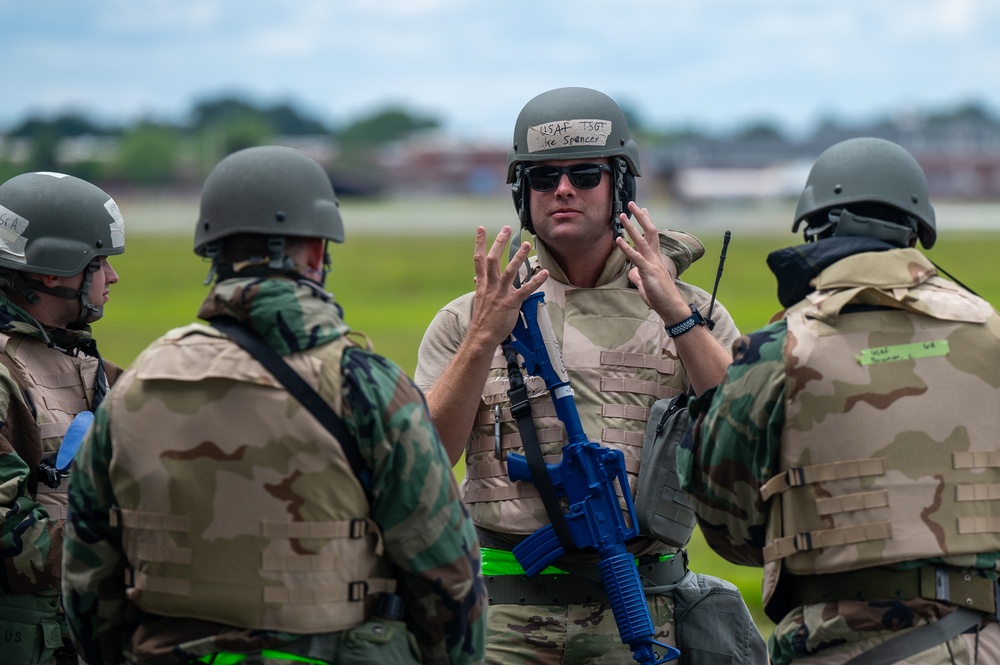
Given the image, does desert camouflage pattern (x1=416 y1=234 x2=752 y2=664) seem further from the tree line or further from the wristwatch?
the tree line

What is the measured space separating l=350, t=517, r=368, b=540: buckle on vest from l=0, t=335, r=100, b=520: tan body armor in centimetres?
168

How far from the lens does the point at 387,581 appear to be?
369cm

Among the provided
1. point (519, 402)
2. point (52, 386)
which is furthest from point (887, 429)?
point (52, 386)

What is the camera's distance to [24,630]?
4.73 metres

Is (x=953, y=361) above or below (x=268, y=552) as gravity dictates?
above

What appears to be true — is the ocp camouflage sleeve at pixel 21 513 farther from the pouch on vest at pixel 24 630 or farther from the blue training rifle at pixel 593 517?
the blue training rifle at pixel 593 517

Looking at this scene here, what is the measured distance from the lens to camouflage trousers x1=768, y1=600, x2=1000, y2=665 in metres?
3.91

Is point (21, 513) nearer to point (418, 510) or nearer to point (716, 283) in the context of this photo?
point (418, 510)

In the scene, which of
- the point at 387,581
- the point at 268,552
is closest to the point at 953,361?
the point at 387,581

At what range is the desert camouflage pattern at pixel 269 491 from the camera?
3531 mm

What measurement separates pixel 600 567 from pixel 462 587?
1.24 meters

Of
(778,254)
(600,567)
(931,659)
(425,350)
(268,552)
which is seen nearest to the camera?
(268,552)

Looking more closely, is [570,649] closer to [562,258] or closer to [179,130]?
[562,258]

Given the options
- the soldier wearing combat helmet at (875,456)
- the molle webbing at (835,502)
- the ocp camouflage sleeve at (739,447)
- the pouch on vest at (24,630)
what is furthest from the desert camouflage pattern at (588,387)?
the pouch on vest at (24,630)
